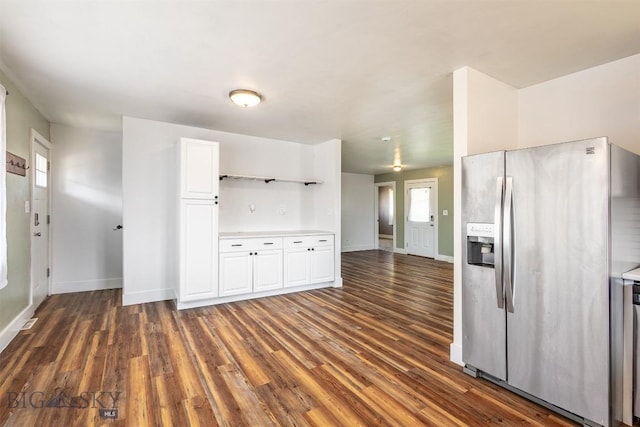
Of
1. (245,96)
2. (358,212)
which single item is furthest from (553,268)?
(358,212)

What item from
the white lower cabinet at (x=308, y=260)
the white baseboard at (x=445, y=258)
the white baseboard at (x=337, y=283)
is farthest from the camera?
the white baseboard at (x=445, y=258)

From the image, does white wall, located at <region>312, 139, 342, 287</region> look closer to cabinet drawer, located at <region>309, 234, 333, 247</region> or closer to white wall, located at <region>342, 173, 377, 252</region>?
cabinet drawer, located at <region>309, 234, 333, 247</region>

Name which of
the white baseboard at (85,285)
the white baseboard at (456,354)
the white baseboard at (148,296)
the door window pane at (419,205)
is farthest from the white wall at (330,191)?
the door window pane at (419,205)

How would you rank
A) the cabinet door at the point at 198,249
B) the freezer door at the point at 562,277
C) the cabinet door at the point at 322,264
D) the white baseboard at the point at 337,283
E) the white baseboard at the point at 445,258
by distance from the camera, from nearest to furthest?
the freezer door at the point at 562,277 → the cabinet door at the point at 198,249 → the cabinet door at the point at 322,264 → the white baseboard at the point at 337,283 → the white baseboard at the point at 445,258

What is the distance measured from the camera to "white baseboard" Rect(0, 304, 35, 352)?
105 inches

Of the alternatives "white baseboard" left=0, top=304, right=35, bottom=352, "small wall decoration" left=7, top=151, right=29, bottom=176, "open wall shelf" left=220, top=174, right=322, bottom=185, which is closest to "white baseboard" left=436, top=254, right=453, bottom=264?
"open wall shelf" left=220, top=174, right=322, bottom=185

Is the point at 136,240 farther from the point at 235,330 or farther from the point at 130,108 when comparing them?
the point at 235,330

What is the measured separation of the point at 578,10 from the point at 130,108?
413 cm

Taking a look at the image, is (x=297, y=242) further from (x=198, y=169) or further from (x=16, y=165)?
(x=16, y=165)

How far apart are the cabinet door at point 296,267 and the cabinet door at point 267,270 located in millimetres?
116

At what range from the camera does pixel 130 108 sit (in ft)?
11.6

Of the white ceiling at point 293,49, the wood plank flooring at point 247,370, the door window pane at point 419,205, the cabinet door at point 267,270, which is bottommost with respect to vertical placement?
the wood plank flooring at point 247,370

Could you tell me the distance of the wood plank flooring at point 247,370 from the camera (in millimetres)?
1836

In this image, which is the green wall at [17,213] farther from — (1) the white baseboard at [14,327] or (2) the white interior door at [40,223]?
(2) the white interior door at [40,223]
